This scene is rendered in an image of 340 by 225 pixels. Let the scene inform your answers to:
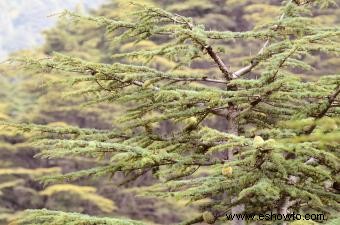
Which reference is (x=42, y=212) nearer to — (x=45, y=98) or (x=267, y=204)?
(x=267, y=204)

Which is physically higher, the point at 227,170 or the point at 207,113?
the point at 207,113

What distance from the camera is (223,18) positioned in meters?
18.9

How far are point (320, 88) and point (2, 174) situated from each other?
583 inches

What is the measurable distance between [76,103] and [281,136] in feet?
51.0

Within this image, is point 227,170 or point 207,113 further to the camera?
point 207,113

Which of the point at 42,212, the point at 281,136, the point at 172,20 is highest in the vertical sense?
the point at 172,20

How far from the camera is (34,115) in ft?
56.5

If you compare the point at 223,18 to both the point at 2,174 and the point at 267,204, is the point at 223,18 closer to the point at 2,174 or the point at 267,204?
the point at 2,174

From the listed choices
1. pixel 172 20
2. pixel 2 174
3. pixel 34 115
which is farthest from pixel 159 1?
pixel 172 20

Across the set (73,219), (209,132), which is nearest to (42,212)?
(73,219)

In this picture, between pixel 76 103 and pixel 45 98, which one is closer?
pixel 45 98

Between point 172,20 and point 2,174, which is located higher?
point 172,20

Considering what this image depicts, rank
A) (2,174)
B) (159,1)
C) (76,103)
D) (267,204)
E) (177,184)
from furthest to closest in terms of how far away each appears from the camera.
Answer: (159,1) → (76,103) → (2,174) → (267,204) → (177,184)

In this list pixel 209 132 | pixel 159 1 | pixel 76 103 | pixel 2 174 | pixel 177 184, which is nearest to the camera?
pixel 209 132
